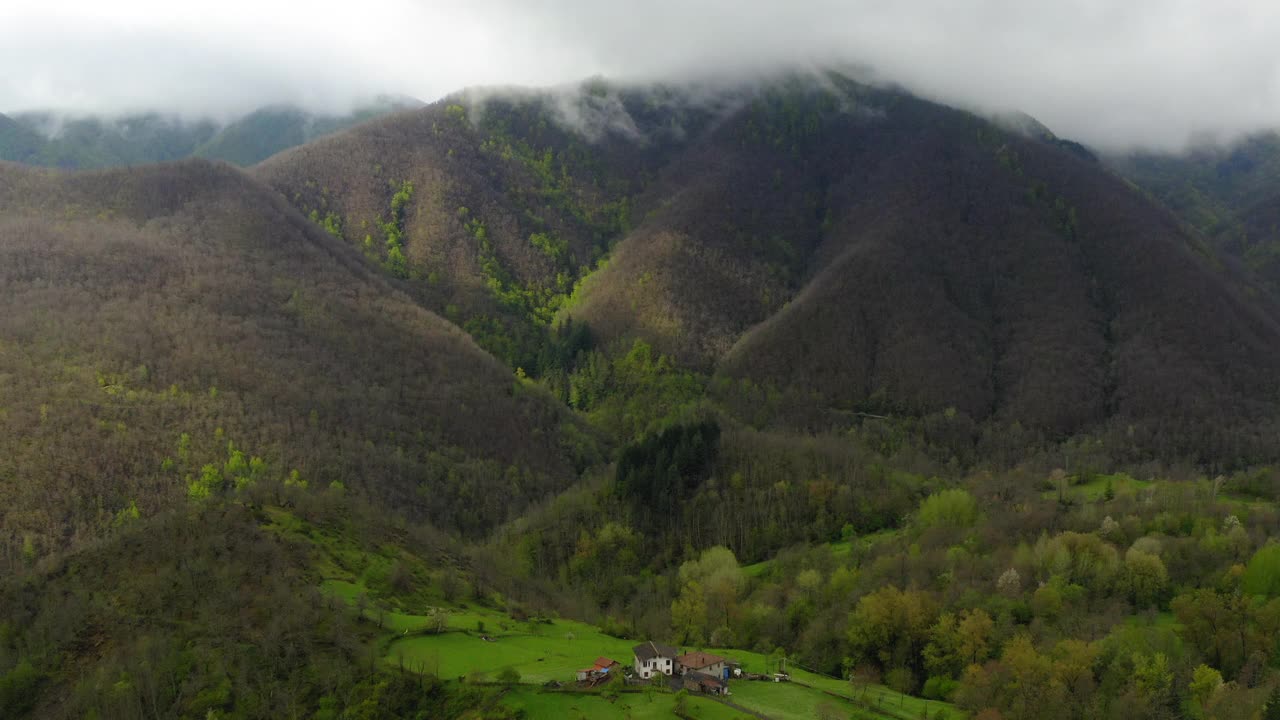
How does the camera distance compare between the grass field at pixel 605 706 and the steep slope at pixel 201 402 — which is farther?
the steep slope at pixel 201 402

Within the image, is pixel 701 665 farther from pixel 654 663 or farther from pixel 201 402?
pixel 201 402

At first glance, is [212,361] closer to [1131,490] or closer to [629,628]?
[629,628]

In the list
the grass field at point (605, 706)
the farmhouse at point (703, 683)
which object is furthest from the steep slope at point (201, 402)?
the grass field at point (605, 706)

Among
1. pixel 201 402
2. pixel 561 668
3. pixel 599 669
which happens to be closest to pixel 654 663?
pixel 599 669

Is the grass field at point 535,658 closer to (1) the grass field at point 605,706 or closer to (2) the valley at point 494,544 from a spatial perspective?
(1) the grass field at point 605,706

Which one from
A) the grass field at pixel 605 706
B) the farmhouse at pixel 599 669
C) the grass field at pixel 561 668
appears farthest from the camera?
the farmhouse at pixel 599 669

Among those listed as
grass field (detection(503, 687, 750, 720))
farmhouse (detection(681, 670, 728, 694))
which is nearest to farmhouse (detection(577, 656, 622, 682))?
grass field (detection(503, 687, 750, 720))
